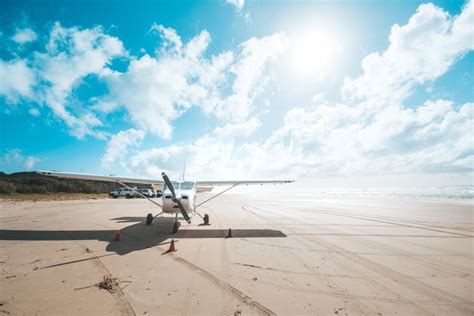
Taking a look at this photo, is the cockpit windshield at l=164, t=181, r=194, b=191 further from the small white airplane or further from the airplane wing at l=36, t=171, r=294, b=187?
the airplane wing at l=36, t=171, r=294, b=187

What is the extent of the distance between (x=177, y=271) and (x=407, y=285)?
5.51 m

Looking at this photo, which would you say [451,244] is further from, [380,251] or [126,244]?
[126,244]

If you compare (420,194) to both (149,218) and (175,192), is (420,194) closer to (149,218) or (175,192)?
(175,192)

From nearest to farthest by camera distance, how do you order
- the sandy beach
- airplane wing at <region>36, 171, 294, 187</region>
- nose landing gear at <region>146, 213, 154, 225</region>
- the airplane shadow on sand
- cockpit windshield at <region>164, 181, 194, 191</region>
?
the sandy beach → the airplane shadow on sand → airplane wing at <region>36, 171, 294, 187</region> → cockpit windshield at <region>164, 181, 194, 191</region> → nose landing gear at <region>146, 213, 154, 225</region>

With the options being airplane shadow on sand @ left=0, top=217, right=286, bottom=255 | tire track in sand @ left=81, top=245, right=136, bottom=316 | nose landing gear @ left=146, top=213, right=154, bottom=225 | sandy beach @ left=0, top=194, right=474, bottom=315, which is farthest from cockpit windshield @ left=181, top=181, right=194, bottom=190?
tire track in sand @ left=81, top=245, right=136, bottom=316

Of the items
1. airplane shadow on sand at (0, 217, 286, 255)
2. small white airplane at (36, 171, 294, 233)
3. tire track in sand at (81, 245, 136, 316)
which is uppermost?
small white airplane at (36, 171, 294, 233)

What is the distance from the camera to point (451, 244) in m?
8.26

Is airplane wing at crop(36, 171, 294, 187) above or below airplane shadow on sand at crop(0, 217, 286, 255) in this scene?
above

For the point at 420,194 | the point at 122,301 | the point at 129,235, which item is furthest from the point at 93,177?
the point at 420,194

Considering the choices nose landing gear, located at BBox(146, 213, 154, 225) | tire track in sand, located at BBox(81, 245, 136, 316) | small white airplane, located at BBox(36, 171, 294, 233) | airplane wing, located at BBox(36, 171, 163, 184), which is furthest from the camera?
nose landing gear, located at BBox(146, 213, 154, 225)

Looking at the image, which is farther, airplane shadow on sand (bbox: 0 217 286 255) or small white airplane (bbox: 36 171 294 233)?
small white airplane (bbox: 36 171 294 233)

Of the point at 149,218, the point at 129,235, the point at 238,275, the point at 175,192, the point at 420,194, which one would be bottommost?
the point at 129,235

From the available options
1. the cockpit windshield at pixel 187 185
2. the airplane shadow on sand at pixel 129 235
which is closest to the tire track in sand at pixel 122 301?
the airplane shadow on sand at pixel 129 235

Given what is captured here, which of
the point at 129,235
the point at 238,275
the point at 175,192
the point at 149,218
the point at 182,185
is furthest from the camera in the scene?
the point at 149,218
